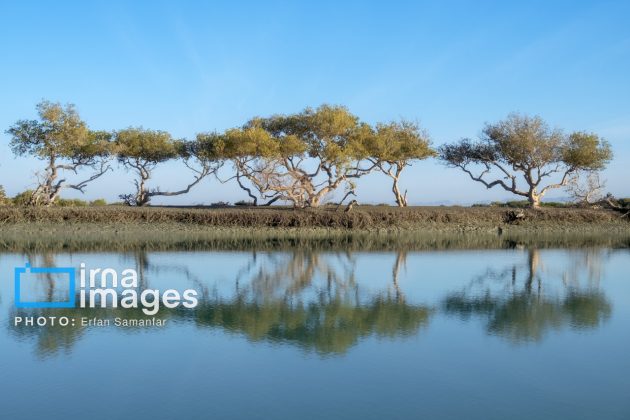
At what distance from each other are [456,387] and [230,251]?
1707cm

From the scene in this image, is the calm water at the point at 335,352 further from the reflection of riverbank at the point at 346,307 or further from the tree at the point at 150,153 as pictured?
the tree at the point at 150,153

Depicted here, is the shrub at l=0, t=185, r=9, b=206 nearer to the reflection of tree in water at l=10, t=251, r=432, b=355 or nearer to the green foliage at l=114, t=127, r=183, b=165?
the green foliage at l=114, t=127, r=183, b=165

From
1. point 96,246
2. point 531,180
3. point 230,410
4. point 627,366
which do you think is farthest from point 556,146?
point 230,410

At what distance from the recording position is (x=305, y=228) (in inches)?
1357

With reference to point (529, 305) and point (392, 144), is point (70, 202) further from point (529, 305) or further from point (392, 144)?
point (529, 305)

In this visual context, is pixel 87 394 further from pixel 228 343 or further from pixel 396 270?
pixel 396 270

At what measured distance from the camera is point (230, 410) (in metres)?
7.36

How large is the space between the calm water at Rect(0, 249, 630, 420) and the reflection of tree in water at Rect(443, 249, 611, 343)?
0.17ft

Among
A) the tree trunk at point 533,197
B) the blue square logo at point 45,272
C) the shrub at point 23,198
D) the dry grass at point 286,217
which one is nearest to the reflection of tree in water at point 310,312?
the blue square logo at point 45,272

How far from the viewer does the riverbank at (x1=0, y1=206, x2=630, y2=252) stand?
2780 centimetres

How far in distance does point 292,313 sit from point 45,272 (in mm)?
8717

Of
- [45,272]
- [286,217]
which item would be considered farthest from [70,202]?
[45,272]

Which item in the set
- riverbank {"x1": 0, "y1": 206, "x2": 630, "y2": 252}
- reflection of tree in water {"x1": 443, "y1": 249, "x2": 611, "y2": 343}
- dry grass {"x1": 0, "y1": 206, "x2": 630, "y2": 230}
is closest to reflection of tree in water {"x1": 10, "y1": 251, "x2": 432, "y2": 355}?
reflection of tree in water {"x1": 443, "y1": 249, "x2": 611, "y2": 343}

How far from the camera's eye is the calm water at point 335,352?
7582 mm
